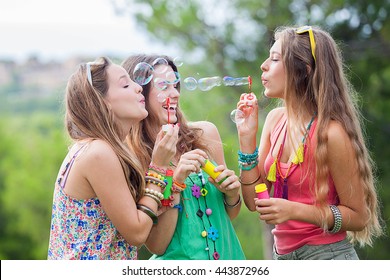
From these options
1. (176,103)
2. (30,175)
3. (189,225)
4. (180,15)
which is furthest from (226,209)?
(30,175)

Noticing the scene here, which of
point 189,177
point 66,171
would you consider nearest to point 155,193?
point 189,177

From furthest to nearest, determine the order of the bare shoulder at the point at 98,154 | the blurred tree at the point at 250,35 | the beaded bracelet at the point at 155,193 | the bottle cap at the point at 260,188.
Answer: the blurred tree at the point at 250,35 < the bottle cap at the point at 260,188 < the beaded bracelet at the point at 155,193 < the bare shoulder at the point at 98,154

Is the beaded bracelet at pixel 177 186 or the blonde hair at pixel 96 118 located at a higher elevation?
the blonde hair at pixel 96 118

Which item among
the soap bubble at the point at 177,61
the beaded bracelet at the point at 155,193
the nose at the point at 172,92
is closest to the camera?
the beaded bracelet at the point at 155,193

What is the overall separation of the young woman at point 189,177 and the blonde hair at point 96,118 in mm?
183

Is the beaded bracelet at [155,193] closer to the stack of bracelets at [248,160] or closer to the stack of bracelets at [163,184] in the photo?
the stack of bracelets at [163,184]

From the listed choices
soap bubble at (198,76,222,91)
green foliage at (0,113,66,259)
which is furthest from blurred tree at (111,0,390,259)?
green foliage at (0,113,66,259)

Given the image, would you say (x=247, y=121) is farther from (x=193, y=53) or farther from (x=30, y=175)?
(x=30, y=175)

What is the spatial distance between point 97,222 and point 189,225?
404mm

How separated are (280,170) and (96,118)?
853 mm

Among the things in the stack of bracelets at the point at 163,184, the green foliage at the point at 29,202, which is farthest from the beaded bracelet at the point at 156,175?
the green foliage at the point at 29,202

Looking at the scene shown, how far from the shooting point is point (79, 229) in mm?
2953

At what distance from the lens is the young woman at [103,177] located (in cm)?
291

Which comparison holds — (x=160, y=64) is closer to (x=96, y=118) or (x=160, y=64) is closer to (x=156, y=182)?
(x=96, y=118)
